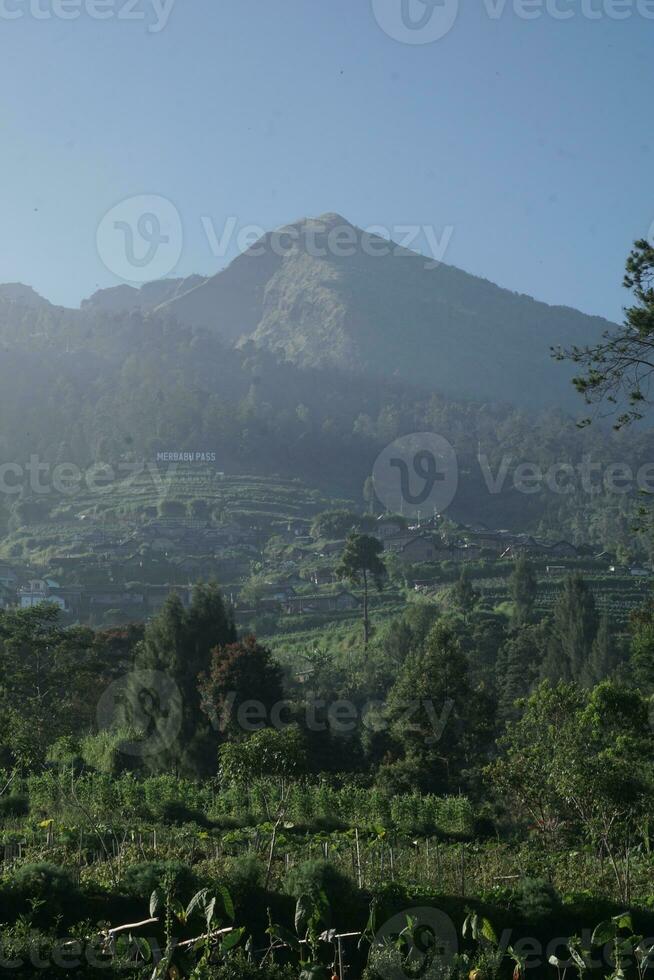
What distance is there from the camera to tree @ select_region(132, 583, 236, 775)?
70.1ft

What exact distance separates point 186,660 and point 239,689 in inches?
94.4

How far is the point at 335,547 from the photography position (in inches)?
2746

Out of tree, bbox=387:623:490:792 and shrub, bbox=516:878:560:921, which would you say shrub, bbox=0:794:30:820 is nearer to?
tree, bbox=387:623:490:792

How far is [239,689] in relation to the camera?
21219 millimetres

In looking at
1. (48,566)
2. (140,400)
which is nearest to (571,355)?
(48,566)

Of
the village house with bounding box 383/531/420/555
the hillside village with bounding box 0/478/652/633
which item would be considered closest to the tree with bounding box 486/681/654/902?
the hillside village with bounding box 0/478/652/633

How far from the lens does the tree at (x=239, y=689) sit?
68.8 ft

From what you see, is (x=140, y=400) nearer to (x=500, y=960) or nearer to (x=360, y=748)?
(x=360, y=748)

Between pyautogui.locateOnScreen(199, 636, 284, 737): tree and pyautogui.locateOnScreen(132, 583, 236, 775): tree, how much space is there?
48cm

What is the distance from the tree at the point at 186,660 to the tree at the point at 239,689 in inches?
19.0

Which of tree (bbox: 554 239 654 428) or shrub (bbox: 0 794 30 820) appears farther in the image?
shrub (bbox: 0 794 30 820)

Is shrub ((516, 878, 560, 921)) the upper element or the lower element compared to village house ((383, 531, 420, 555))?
upper

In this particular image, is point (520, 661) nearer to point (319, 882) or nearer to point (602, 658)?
point (602, 658)

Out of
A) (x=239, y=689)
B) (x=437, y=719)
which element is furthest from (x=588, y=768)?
(x=239, y=689)
